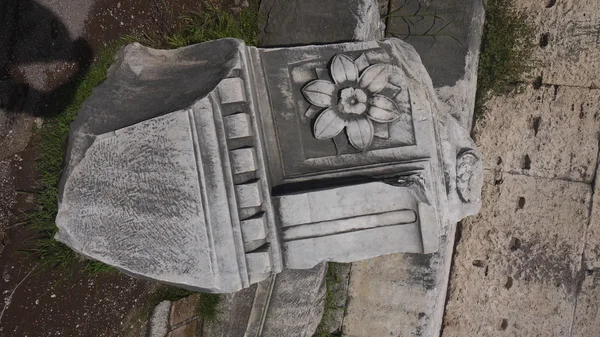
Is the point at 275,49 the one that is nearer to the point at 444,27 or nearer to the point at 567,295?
the point at 444,27

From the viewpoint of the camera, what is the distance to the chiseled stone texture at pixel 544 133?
2.96m

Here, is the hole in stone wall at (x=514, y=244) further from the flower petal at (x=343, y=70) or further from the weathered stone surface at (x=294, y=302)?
the flower petal at (x=343, y=70)

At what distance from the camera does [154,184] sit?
6.85ft

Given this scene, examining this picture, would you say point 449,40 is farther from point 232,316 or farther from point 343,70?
point 232,316

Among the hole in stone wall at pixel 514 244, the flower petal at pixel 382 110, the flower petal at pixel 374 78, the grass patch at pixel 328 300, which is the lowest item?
the grass patch at pixel 328 300

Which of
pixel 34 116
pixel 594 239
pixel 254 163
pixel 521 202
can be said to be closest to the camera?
pixel 254 163

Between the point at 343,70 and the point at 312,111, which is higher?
the point at 343,70

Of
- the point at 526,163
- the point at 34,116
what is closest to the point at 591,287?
the point at 526,163

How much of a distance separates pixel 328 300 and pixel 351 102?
65.0 inches

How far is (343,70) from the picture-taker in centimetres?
231

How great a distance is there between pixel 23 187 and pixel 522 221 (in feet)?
8.30

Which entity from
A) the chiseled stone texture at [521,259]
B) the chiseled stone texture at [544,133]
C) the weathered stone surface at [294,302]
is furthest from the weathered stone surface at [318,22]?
the weathered stone surface at [294,302]

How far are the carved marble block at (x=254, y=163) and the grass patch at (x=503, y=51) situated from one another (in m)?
0.80

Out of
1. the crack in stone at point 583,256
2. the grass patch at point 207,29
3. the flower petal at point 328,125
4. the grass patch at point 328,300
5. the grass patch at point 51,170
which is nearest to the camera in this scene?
the flower petal at point 328,125
